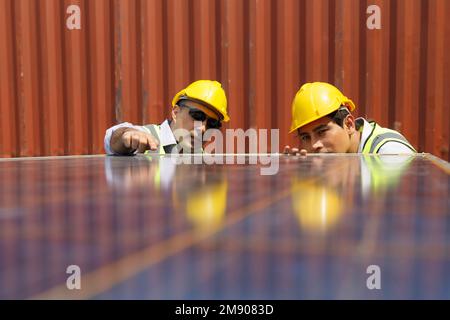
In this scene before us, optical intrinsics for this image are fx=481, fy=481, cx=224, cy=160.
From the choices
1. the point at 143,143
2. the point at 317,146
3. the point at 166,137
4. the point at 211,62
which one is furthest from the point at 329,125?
the point at 211,62

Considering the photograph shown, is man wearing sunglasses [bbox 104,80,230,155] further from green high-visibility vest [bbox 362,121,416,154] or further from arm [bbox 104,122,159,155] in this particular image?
green high-visibility vest [bbox 362,121,416,154]

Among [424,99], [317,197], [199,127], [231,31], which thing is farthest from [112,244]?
[424,99]

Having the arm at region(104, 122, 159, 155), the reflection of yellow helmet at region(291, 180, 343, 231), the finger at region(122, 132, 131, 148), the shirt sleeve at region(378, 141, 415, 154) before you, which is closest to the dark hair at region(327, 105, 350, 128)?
the shirt sleeve at region(378, 141, 415, 154)

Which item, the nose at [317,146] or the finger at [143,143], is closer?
the finger at [143,143]

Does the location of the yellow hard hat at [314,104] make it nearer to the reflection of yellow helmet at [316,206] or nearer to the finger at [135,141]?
the finger at [135,141]

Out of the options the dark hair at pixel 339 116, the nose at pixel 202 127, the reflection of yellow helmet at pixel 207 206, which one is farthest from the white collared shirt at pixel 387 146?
the reflection of yellow helmet at pixel 207 206

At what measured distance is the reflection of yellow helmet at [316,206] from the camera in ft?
2.11

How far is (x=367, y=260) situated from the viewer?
468 millimetres

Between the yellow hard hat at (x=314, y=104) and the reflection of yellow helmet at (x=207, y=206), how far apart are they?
2.25 metres

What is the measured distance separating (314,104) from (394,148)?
1.96 ft

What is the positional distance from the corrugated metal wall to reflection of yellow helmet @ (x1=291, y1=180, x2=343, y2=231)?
10.9 ft
